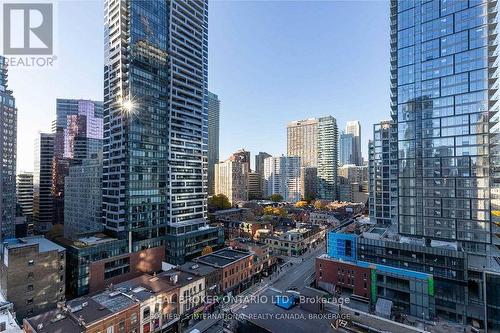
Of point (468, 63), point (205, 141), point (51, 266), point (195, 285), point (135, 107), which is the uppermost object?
point (468, 63)

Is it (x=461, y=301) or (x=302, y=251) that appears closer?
(x=461, y=301)

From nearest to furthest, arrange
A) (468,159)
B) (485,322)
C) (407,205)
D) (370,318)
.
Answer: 1. (370,318)
2. (485,322)
3. (468,159)
4. (407,205)

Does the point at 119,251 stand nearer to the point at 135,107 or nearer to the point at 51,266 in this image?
the point at 51,266

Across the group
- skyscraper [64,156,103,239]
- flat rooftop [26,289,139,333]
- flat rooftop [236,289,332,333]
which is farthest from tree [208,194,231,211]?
flat rooftop [236,289,332,333]

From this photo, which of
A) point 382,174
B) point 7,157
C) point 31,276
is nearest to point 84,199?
point 7,157

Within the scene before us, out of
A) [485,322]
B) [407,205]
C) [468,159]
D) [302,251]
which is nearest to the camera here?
[485,322]

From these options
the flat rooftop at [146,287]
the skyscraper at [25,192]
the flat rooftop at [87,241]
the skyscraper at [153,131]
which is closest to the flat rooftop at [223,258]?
the skyscraper at [153,131]

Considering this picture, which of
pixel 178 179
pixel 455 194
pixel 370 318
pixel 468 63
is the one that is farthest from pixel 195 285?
pixel 468 63
